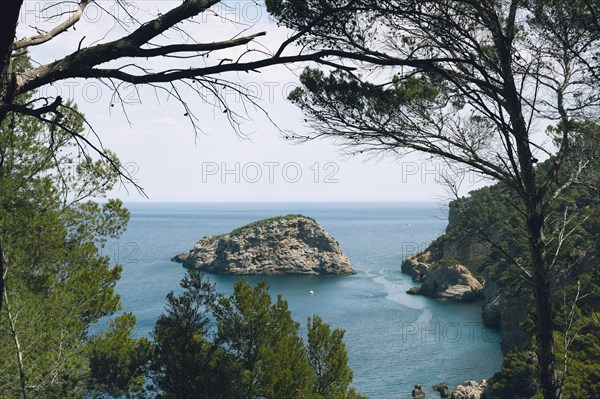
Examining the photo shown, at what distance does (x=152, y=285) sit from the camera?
2625 inches

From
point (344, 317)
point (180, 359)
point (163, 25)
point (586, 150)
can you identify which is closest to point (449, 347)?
point (344, 317)

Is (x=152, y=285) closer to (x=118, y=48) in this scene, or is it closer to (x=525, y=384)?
(x=525, y=384)

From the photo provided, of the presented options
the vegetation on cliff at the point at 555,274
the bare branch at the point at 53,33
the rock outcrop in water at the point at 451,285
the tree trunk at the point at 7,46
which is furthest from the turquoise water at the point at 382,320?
the tree trunk at the point at 7,46

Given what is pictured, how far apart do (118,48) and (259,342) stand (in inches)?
749

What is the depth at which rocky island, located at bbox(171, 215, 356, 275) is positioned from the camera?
8212 cm

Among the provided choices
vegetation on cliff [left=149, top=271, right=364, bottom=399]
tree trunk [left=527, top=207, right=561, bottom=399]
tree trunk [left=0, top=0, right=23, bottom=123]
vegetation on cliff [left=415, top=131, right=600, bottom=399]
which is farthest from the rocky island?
tree trunk [left=0, top=0, right=23, bottom=123]

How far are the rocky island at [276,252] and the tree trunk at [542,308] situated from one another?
75.1 metres

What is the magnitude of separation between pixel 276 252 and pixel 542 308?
256 feet

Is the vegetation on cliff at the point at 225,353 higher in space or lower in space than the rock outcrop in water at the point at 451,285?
higher

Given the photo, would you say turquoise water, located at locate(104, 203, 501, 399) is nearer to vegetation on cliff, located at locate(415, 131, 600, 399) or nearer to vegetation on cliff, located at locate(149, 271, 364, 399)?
vegetation on cliff, located at locate(415, 131, 600, 399)

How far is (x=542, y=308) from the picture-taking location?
6758 mm

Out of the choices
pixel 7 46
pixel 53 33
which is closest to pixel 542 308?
pixel 53 33

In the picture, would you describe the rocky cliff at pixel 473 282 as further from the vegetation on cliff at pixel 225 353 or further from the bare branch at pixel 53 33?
the bare branch at pixel 53 33

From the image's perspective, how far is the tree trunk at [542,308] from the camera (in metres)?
6.64
